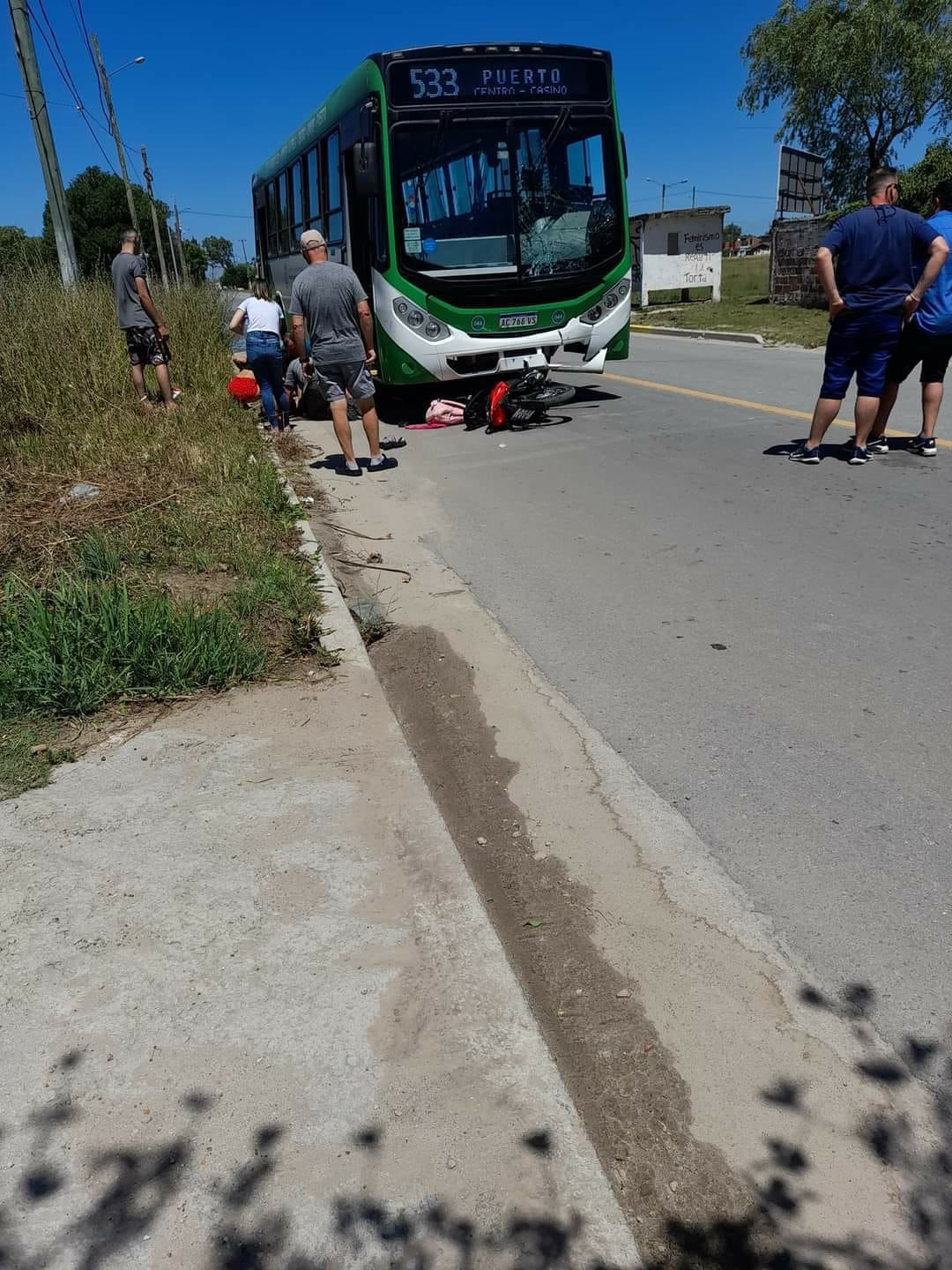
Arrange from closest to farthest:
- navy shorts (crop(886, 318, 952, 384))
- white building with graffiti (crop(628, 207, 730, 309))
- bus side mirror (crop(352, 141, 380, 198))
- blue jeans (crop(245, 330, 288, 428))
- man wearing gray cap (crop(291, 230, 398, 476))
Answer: navy shorts (crop(886, 318, 952, 384)) → man wearing gray cap (crop(291, 230, 398, 476)) → bus side mirror (crop(352, 141, 380, 198)) → blue jeans (crop(245, 330, 288, 428)) → white building with graffiti (crop(628, 207, 730, 309))

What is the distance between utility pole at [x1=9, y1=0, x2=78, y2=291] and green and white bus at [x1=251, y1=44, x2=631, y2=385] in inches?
222

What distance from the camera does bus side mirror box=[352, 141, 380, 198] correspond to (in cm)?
906

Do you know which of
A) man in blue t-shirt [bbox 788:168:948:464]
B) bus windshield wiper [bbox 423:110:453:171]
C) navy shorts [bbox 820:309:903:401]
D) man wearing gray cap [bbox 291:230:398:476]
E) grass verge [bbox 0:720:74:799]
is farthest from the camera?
bus windshield wiper [bbox 423:110:453:171]

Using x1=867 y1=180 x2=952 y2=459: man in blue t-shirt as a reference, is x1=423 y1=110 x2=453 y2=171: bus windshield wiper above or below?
above

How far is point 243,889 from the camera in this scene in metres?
2.74

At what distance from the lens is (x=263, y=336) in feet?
31.9

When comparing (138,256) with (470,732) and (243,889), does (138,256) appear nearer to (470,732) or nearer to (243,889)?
(470,732)

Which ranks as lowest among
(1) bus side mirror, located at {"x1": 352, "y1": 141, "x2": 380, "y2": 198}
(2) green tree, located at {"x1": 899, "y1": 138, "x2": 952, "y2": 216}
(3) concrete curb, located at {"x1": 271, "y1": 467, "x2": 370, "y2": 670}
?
(3) concrete curb, located at {"x1": 271, "y1": 467, "x2": 370, "y2": 670}

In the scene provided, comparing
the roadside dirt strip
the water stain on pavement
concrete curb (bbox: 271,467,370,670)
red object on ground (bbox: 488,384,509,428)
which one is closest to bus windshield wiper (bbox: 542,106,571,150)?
red object on ground (bbox: 488,384,509,428)

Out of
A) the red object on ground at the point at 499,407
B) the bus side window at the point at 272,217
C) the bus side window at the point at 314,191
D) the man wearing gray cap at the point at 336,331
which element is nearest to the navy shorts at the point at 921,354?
the red object on ground at the point at 499,407

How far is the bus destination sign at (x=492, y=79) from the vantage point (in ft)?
29.9

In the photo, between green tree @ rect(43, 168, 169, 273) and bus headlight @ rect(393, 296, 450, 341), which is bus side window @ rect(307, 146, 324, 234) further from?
green tree @ rect(43, 168, 169, 273)

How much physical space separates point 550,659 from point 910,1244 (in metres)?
2.90

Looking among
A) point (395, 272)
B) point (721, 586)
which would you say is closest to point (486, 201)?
point (395, 272)
